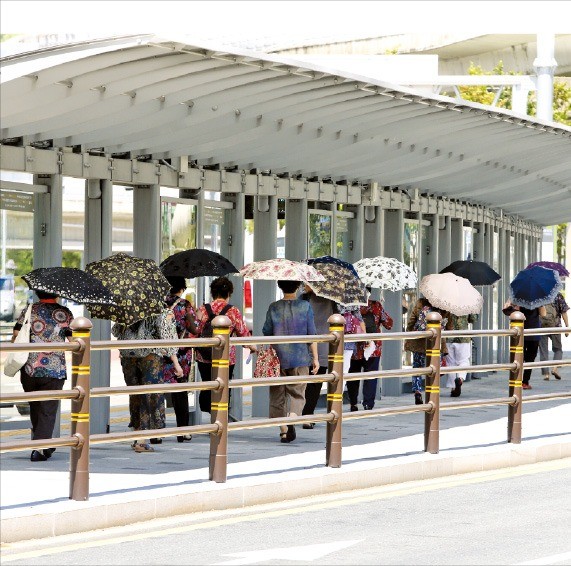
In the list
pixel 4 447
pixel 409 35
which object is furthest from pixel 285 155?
pixel 409 35

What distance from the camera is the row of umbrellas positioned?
39.1 feet

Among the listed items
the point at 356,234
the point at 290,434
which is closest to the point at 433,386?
the point at 290,434

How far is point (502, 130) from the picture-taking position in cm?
1641

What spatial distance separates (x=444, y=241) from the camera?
23125 mm

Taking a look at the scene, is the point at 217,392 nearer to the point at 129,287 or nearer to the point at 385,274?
the point at 129,287

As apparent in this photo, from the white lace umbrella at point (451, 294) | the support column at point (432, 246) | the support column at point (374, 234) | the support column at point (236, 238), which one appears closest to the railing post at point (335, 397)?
the support column at point (236, 238)

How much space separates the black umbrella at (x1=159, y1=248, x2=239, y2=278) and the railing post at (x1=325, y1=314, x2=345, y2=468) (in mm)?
2819

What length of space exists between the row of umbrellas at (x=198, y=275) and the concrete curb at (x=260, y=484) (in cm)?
173

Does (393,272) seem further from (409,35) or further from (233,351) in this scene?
(409,35)

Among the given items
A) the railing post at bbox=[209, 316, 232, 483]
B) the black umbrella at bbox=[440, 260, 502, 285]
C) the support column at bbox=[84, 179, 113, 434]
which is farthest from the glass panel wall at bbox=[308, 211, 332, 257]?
the railing post at bbox=[209, 316, 232, 483]

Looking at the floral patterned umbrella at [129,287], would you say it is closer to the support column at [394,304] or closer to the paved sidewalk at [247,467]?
the paved sidewalk at [247,467]

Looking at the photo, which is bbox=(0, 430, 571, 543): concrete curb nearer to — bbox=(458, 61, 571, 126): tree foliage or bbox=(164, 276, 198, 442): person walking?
bbox=(164, 276, 198, 442): person walking

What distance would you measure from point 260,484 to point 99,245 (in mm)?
4273

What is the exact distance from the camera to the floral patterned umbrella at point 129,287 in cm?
1259
